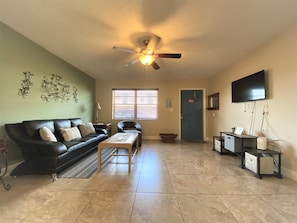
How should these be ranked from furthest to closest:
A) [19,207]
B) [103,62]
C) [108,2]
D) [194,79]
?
[194,79] → [103,62] → [108,2] → [19,207]

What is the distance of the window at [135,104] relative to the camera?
271 inches

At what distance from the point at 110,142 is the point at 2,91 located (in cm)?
199

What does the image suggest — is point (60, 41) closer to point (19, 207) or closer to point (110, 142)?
point (110, 142)

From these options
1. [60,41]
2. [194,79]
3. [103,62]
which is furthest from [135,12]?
[194,79]

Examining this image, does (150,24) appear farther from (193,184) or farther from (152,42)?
(193,184)

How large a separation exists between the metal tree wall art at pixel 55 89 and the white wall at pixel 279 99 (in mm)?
4695

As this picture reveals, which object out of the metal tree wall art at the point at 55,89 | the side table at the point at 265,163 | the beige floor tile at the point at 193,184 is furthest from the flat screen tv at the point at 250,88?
the metal tree wall art at the point at 55,89

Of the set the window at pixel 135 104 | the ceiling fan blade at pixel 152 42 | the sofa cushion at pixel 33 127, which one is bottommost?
the sofa cushion at pixel 33 127

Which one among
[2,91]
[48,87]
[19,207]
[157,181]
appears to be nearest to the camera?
[19,207]

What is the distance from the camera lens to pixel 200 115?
6.73 metres

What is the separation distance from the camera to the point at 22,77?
3189 mm

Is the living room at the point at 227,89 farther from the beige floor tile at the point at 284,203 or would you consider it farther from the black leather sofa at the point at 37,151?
the beige floor tile at the point at 284,203

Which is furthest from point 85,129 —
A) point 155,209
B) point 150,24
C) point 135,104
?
point 155,209

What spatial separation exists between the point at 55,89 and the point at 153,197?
360 centimetres
